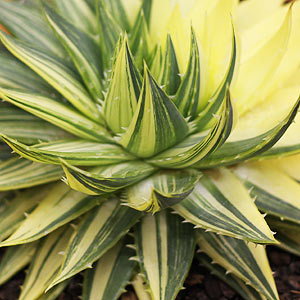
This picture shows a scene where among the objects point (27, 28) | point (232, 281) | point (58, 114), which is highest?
point (27, 28)

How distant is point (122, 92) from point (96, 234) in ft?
0.95

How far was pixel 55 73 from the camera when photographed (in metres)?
0.94

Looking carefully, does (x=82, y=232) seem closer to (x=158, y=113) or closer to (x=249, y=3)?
(x=158, y=113)

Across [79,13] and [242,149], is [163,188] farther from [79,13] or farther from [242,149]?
[79,13]

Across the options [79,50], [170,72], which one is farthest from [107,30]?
[170,72]

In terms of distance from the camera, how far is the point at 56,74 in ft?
3.08

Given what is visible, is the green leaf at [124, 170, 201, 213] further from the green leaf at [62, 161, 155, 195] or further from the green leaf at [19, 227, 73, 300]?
the green leaf at [19, 227, 73, 300]

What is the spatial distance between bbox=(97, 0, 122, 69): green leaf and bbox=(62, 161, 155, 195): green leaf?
10.3 inches

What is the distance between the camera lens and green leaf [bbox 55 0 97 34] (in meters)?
1.06

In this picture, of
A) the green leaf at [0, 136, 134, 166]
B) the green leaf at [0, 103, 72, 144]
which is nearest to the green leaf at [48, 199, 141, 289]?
the green leaf at [0, 136, 134, 166]

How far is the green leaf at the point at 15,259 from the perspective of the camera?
94cm

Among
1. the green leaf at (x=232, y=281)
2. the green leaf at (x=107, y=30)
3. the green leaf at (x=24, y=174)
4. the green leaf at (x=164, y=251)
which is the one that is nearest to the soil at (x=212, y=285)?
the green leaf at (x=232, y=281)

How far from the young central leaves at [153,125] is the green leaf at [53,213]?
0.47ft

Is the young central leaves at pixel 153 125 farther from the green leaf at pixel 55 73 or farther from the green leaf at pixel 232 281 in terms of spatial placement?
the green leaf at pixel 232 281
